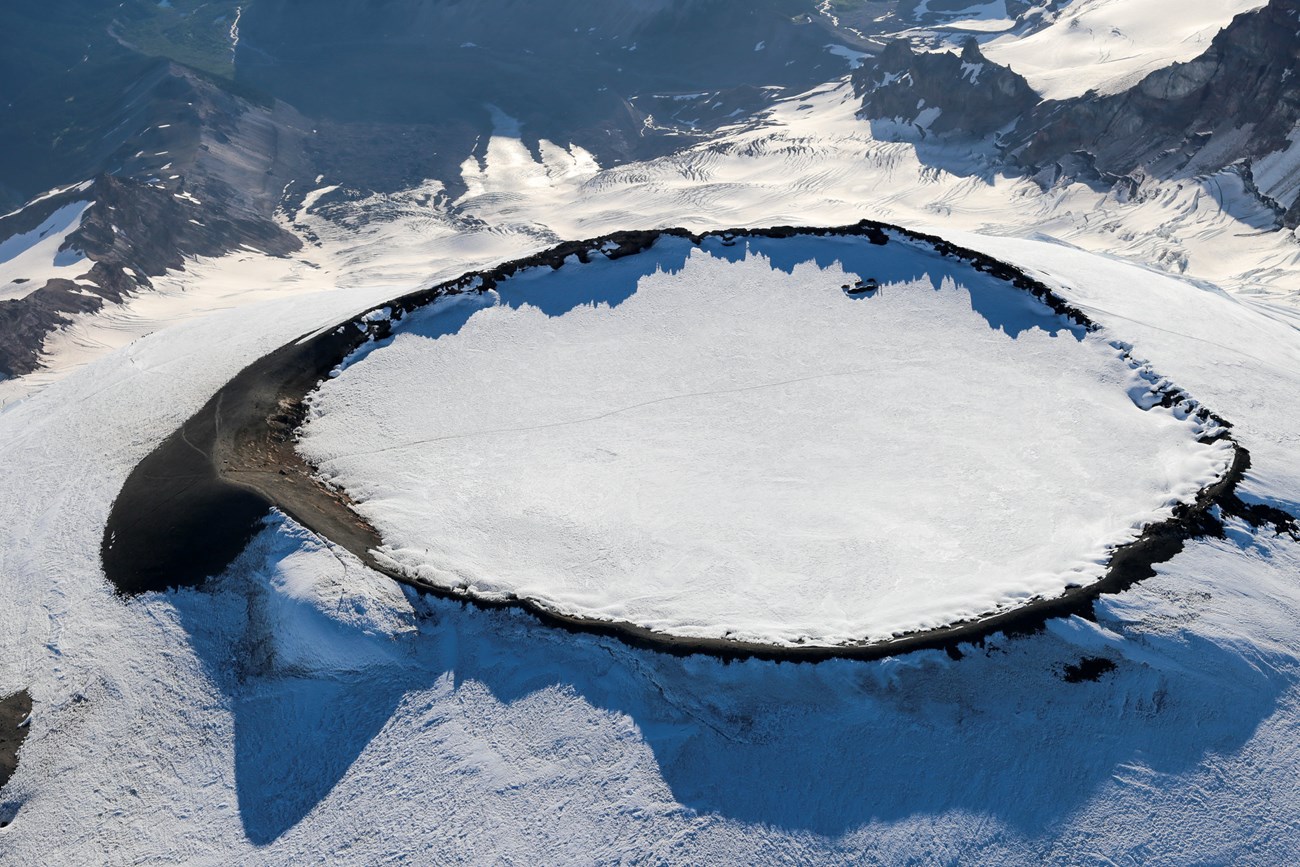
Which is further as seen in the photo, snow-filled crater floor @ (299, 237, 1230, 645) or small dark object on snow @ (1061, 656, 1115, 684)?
snow-filled crater floor @ (299, 237, 1230, 645)

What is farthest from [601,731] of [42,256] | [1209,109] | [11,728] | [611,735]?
[42,256]

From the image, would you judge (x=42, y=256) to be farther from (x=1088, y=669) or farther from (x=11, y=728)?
(x=1088, y=669)

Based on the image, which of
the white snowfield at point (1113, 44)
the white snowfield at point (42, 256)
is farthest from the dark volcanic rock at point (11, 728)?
the white snowfield at point (1113, 44)

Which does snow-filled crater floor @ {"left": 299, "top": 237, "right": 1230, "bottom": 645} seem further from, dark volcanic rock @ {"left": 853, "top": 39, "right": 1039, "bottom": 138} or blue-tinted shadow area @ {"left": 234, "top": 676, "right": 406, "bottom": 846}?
dark volcanic rock @ {"left": 853, "top": 39, "right": 1039, "bottom": 138}

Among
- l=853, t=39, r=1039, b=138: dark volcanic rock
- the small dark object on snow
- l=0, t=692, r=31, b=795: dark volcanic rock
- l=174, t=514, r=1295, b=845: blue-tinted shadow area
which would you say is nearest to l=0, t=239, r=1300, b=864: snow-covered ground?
l=174, t=514, r=1295, b=845: blue-tinted shadow area

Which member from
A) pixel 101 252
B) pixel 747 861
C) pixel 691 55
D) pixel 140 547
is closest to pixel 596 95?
pixel 691 55

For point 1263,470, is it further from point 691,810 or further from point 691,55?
point 691,55

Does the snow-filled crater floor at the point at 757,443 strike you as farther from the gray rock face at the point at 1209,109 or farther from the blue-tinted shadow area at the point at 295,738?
the gray rock face at the point at 1209,109
